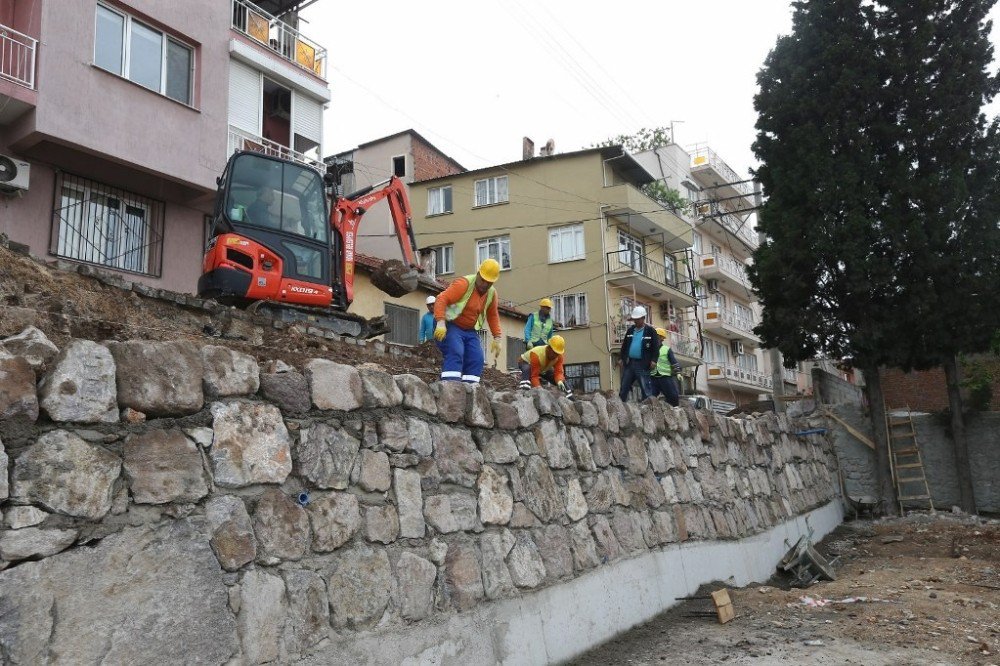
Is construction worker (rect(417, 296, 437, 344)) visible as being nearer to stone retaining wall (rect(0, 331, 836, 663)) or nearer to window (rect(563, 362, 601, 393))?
stone retaining wall (rect(0, 331, 836, 663))

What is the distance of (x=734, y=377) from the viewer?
3997 cm

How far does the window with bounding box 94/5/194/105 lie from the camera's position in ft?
47.2

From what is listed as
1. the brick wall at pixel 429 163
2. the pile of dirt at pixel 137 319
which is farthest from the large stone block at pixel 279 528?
the brick wall at pixel 429 163

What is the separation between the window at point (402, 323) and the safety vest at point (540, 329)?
309 inches

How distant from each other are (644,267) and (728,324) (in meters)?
9.98

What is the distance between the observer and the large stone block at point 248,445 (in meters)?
3.62

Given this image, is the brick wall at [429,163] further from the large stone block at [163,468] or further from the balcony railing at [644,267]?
the large stone block at [163,468]

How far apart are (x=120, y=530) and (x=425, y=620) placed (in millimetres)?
1944

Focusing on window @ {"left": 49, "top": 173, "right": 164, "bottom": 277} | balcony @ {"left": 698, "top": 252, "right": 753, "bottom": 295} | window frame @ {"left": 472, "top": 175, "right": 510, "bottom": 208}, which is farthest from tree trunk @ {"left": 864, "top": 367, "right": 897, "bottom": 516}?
balcony @ {"left": 698, "top": 252, "right": 753, "bottom": 295}

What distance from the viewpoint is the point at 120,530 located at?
3164 millimetres

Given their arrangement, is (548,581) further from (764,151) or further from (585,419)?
(764,151)

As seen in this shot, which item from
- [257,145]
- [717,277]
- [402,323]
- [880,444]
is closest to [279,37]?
[257,145]

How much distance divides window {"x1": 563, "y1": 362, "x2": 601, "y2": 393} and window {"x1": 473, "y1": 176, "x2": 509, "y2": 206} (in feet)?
23.9

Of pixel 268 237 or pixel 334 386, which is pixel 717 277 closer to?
pixel 268 237
